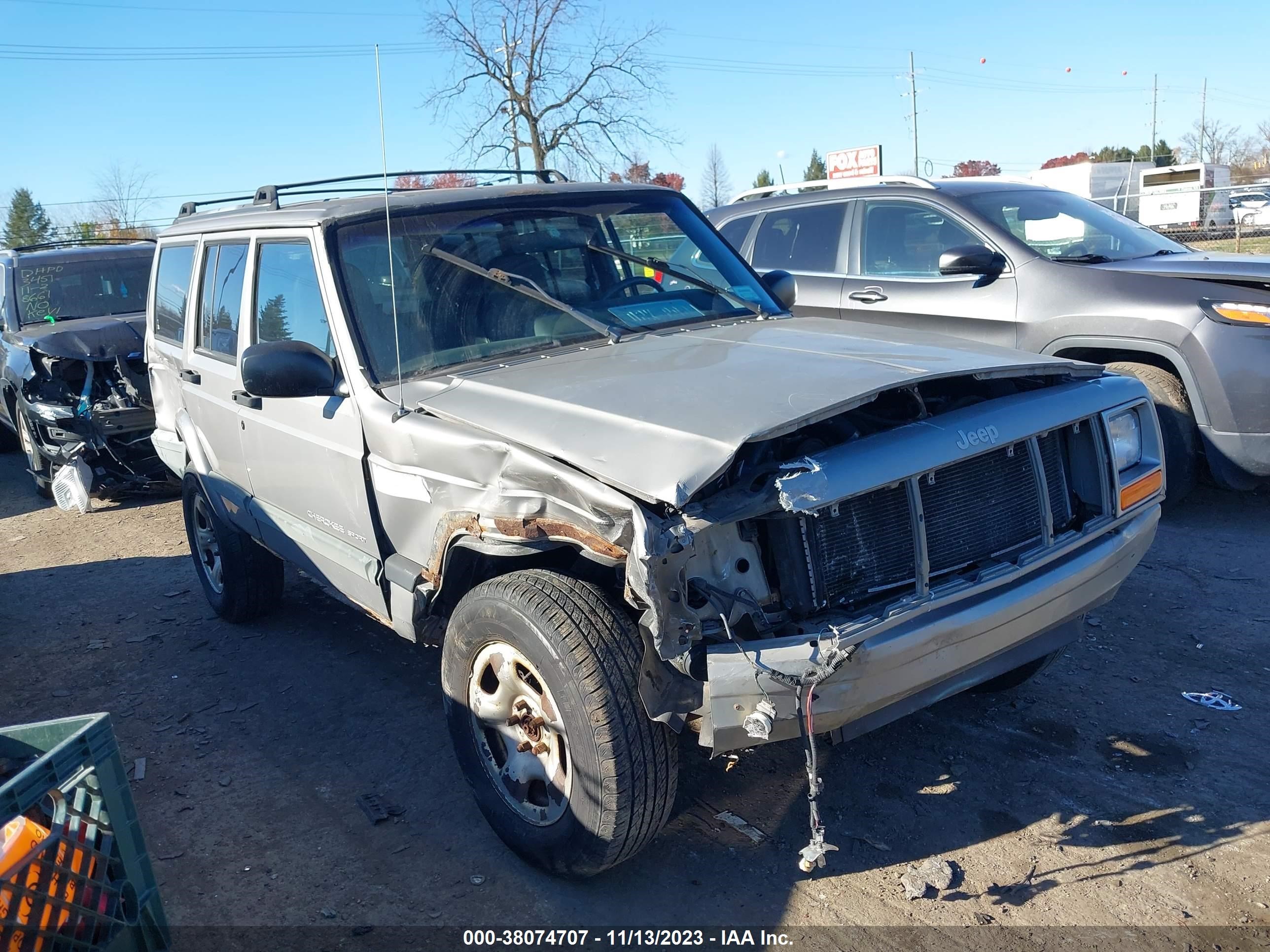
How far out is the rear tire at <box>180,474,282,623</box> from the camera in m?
5.17

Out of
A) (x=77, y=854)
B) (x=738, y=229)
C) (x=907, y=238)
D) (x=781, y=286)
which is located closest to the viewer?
(x=77, y=854)

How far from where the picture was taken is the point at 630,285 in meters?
4.16

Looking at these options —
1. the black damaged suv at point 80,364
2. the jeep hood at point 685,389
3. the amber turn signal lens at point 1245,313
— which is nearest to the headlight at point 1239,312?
the amber turn signal lens at point 1245,313

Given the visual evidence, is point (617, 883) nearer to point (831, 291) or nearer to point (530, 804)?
point (530, 804)

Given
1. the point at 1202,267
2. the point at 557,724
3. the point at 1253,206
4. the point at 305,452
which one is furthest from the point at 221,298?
the point at 1253,206

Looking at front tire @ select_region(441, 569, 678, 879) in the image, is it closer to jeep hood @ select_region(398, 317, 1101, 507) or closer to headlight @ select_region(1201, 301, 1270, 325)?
jeep hood @ select_region(398, 317, 1101, 507)

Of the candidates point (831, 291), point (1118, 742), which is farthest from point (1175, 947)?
→ point (831, 291)

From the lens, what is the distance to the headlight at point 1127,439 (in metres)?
3.32

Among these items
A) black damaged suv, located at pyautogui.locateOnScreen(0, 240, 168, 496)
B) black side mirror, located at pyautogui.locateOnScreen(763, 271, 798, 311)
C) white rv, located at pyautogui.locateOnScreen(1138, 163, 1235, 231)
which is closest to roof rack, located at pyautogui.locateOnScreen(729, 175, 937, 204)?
black side mirror, located at pyautogui.locateOnScreen(763, 271, 798, 311)

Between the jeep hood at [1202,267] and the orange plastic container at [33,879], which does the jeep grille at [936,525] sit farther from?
the jeep hood at [1202,267]

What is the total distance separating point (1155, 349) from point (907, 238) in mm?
1801

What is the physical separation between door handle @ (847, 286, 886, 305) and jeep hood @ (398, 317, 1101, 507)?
310 cm

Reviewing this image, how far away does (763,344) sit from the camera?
11.5 feet

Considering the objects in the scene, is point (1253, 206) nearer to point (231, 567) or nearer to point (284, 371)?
point (231, 567)
